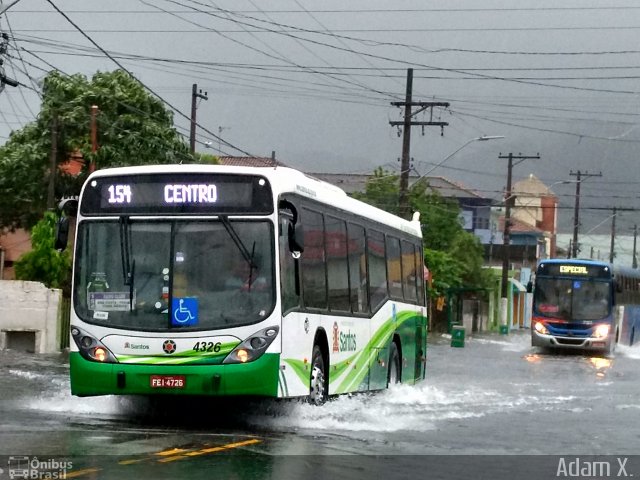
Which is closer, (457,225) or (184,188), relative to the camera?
(184,188)

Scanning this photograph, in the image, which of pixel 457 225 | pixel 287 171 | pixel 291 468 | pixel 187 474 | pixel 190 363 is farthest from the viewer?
pixel 457 225

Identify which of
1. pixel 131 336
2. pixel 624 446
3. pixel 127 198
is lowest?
pixel 624 446

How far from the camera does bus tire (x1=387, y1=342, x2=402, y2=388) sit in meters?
21.7

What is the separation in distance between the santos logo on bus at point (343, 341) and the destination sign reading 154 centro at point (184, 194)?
3038 millimetres

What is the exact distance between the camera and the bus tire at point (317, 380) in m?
16.4

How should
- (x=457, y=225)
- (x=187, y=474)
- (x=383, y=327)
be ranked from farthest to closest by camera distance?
(x=457, y=225), (x=383, y=327), (x=187, y=474)

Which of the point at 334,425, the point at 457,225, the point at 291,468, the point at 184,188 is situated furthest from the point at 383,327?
the point at 457,225

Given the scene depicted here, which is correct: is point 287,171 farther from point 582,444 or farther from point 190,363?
point 582,444

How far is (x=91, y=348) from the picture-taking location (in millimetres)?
15094

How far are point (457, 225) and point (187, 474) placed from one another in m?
65.4

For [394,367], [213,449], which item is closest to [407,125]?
[394,367]

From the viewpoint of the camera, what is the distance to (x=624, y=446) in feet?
51.0

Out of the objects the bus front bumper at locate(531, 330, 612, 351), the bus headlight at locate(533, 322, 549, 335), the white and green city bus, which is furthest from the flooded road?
the bus headlight at locate(533, 322, 549, 335)

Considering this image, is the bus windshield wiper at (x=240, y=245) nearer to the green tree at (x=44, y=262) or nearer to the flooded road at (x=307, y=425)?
the flooded road at (x=307, y=425)
